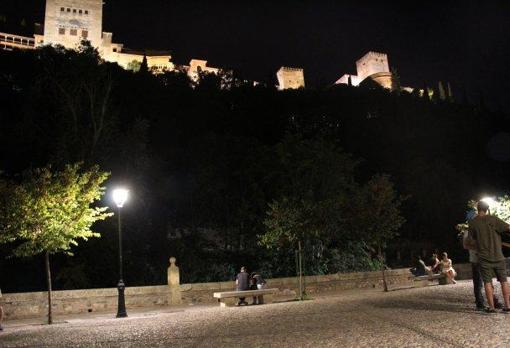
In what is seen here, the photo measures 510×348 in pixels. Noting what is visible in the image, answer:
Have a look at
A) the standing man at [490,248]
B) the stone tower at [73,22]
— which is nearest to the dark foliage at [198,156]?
the standing man at [490,248]

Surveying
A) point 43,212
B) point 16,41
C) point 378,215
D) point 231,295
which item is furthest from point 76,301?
point 16,41

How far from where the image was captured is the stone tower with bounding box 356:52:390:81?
360 feet

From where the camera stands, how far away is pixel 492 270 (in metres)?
7.29

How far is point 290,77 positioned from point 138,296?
9164 centimetres

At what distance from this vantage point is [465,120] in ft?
205

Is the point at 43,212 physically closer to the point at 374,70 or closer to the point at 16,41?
the point at 16,41

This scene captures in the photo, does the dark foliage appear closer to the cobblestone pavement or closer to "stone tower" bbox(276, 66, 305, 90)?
the cobblestone pavement

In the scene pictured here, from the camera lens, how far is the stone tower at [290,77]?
103 m

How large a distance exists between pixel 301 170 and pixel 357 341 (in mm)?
21298

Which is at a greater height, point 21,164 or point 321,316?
point 21,164

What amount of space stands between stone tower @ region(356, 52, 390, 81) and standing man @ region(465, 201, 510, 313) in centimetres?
10702

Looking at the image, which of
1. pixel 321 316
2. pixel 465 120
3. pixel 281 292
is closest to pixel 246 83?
pixel 465 120

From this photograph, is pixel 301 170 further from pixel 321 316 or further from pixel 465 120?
pixel 465 120

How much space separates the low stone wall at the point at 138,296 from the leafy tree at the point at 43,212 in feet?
5.45
